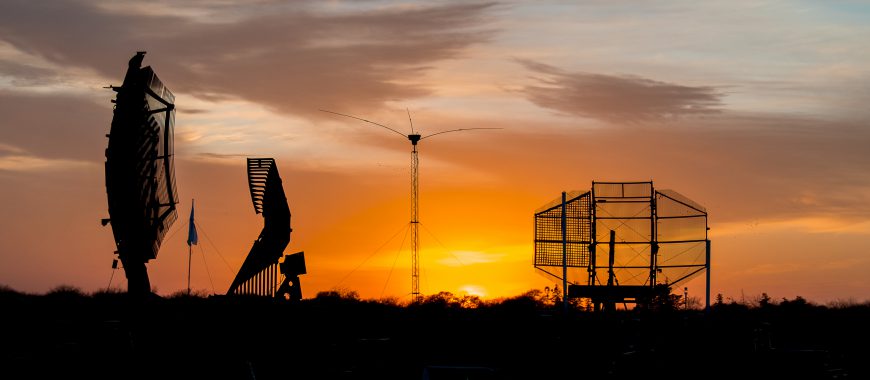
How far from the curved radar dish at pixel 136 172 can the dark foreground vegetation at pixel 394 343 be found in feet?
6.29

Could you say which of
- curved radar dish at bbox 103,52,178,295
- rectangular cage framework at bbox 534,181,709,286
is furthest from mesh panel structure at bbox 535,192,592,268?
curved radar dish at bbox 103,52,178,295

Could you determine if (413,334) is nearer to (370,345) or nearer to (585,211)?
(370,345)

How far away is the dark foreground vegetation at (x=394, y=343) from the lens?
37.8 m

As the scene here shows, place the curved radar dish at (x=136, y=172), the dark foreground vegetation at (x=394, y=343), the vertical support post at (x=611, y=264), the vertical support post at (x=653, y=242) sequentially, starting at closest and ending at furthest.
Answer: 1. the dark foreground vegetation at (x=394, y=343)
2. the curved radar dish at (x=136, y=172)
3. the vertical support post at (x=611, y=264)
4. the vertical support post at (x=653, y=242)

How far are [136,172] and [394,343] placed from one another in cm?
1042

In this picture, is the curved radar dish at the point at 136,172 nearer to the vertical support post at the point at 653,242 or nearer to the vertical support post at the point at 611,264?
the vertical support post at the point at 611,264

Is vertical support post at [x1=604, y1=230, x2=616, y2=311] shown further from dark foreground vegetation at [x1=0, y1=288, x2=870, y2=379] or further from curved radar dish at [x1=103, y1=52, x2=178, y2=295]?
curved radar dish at [x1=103, y1=52, x2=178, y2=295]

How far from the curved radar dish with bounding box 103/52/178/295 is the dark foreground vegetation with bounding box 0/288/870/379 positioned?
6.29 ft

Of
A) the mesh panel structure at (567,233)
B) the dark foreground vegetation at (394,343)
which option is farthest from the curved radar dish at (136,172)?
the mesh panel structure at (567,233)

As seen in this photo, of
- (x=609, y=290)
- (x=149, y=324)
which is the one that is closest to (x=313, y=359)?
(x=149, y=324)

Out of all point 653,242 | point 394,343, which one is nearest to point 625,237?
point 653,242

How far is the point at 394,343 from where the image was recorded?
1841 inches

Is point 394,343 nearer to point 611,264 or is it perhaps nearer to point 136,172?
point 136,172

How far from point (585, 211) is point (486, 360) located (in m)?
23.1
